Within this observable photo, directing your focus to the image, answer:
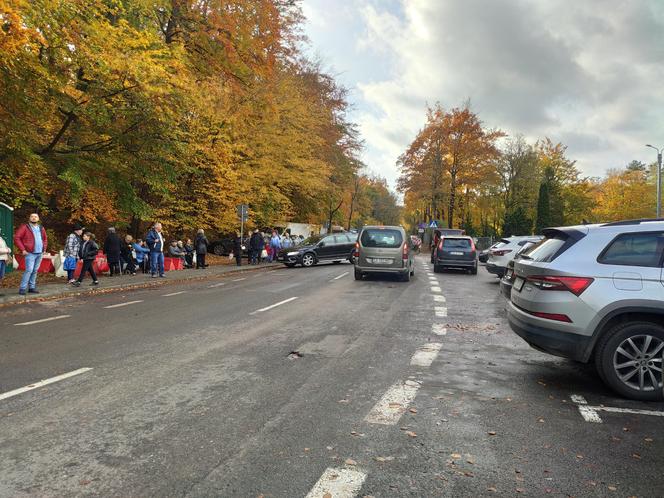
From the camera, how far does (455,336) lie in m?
7.65

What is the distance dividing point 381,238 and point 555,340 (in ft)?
37.1

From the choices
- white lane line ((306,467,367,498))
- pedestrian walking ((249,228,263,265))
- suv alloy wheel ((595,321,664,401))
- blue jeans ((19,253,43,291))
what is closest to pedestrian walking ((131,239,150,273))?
blue jeans ((19,253,43,291))

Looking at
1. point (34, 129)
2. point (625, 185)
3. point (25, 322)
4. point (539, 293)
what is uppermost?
point (625, 185)

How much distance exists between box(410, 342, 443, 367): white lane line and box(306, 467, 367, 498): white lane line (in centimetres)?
286

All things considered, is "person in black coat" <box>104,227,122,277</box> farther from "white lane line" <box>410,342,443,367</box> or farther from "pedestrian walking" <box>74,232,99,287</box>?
"white lane line" <box>410,342,443,367</box>

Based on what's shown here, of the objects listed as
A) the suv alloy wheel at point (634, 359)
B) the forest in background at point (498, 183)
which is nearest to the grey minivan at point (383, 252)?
the suv alloy wheel at point (634, 359)

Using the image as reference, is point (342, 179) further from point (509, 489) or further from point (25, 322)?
point (509, 489)

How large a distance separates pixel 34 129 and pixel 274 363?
13203 mm

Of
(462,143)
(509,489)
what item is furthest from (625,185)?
(509,489)

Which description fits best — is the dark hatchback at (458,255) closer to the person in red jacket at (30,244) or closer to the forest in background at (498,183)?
the person in red jacket at (30,244)

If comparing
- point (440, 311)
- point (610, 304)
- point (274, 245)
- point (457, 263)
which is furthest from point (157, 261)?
point (610, 304)

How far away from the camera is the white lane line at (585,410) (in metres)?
4.20

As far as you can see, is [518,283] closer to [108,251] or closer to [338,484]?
[338,484]

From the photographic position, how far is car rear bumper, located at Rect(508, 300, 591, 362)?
15.9ft
